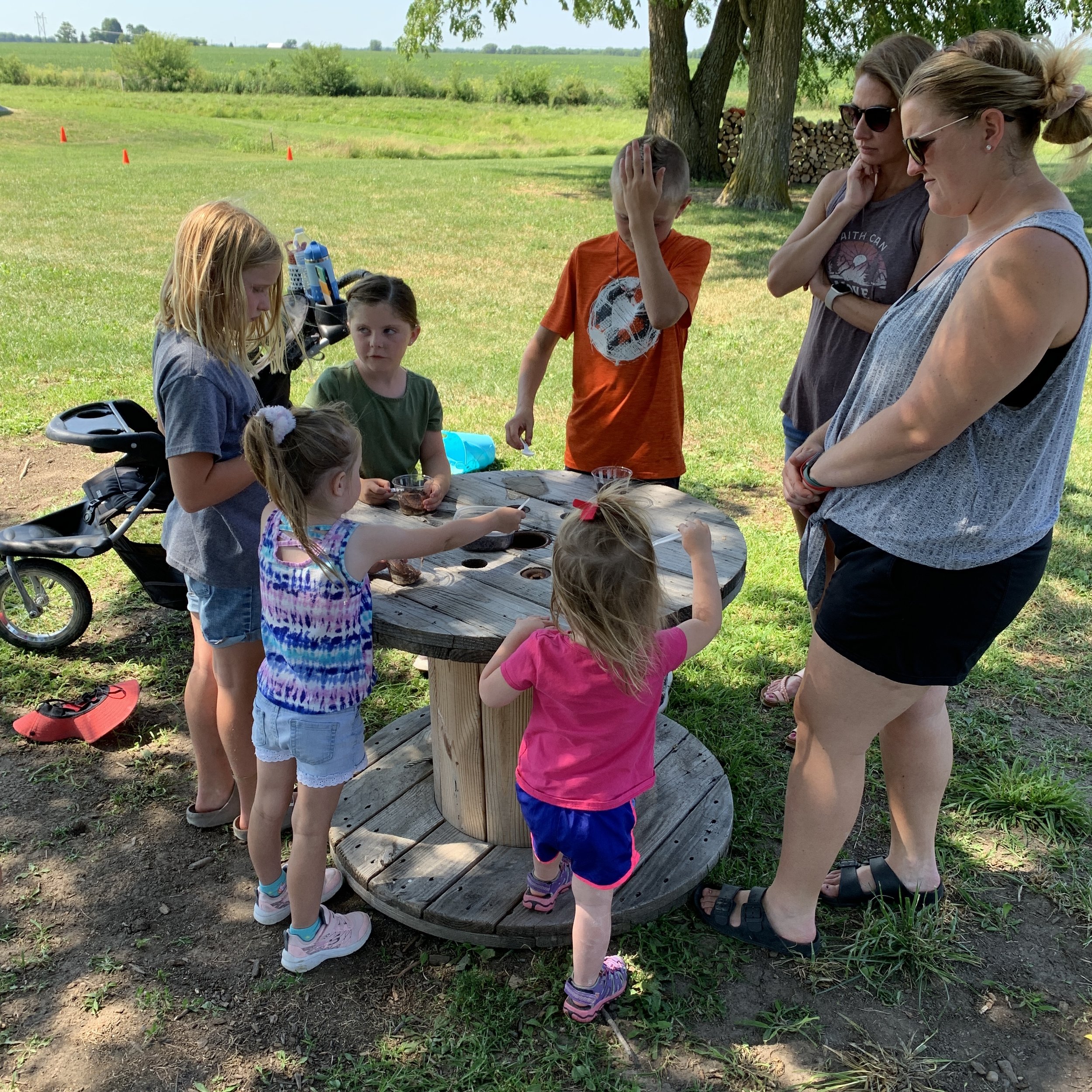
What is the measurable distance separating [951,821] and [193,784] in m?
2.46

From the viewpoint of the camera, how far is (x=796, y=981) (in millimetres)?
2338

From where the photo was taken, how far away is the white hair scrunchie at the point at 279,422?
75.2 inches

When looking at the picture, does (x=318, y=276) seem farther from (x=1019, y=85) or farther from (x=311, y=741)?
(x=1019, y=85)

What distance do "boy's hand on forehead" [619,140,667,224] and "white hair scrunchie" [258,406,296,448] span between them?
54.0 inches

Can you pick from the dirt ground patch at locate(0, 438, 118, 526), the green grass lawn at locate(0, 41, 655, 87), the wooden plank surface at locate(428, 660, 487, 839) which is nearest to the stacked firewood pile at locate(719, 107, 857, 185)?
the dirt ground patch at locate(0, 438, 118, 526)

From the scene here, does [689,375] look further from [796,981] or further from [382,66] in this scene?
[382,66]

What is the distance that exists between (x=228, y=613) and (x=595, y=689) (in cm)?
108

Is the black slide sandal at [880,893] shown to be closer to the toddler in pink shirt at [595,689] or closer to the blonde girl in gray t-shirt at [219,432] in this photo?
the toddler in pink shirt at [595,689]

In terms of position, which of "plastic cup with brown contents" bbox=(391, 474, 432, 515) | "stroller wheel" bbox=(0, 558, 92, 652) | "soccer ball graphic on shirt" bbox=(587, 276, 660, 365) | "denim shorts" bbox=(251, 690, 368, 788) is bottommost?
"stroller wheel" bbox=(0, 558, 92, 652)

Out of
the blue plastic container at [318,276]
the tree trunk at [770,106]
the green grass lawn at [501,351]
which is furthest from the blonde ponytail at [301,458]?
the tree trunk at [770,106]

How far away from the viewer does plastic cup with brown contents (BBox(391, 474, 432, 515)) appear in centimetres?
273

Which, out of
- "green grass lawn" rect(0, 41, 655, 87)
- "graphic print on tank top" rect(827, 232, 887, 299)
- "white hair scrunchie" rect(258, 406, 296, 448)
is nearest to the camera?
"white hair scrunchie" rect(258, 406, 296, 448)

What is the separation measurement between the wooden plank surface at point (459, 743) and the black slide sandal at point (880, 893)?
0.99 m

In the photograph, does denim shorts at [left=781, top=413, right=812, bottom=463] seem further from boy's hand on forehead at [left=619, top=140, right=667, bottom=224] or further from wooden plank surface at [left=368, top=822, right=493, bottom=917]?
wooden plank surface at [left=368, top=822, right=493, bottom=917]
